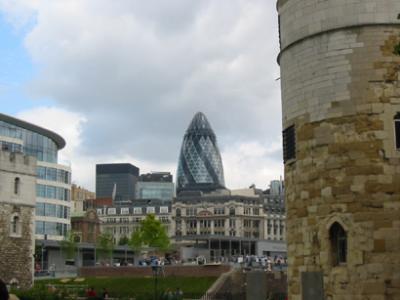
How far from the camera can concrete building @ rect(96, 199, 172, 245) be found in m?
188

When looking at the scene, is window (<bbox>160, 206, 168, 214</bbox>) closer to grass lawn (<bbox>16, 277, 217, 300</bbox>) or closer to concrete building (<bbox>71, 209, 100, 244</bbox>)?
concrete building (<bbox>71, 209, 100, 244</bbox>)

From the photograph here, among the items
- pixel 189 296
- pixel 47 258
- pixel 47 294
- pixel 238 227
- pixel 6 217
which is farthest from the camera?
pixel 238 227

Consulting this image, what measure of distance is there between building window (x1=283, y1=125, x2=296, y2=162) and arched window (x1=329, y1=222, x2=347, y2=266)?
9.75 feet

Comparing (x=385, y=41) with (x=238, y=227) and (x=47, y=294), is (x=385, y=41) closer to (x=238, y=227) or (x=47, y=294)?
(x=47, y=294)

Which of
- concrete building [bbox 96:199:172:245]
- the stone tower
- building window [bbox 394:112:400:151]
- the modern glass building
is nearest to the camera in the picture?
the stone tower

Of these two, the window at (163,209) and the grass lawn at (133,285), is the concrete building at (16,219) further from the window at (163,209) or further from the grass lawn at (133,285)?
the window at (163,209)

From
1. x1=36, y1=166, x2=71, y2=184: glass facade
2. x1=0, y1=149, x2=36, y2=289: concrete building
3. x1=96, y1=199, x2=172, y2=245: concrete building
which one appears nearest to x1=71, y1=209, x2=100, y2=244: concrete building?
x1=96, y1=199, x2=172, y2=245: concrete building

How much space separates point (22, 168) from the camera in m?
56.2

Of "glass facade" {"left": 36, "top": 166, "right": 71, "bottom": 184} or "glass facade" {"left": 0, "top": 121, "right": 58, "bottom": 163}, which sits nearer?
"glass facade" {"left": 0, "top": 121, "right": 58, "bottom": 163}

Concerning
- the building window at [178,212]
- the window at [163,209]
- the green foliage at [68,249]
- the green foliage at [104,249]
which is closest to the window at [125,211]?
the window at [163,209]

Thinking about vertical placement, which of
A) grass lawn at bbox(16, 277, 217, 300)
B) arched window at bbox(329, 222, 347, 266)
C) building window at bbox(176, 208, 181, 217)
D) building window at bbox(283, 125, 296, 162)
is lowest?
grass lawn at bbox(16, 277, 217, 300)

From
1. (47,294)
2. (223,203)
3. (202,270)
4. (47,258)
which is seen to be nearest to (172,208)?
(223,203)

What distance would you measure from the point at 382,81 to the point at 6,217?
125 feet

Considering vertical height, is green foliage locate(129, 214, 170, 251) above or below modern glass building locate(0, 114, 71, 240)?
below
